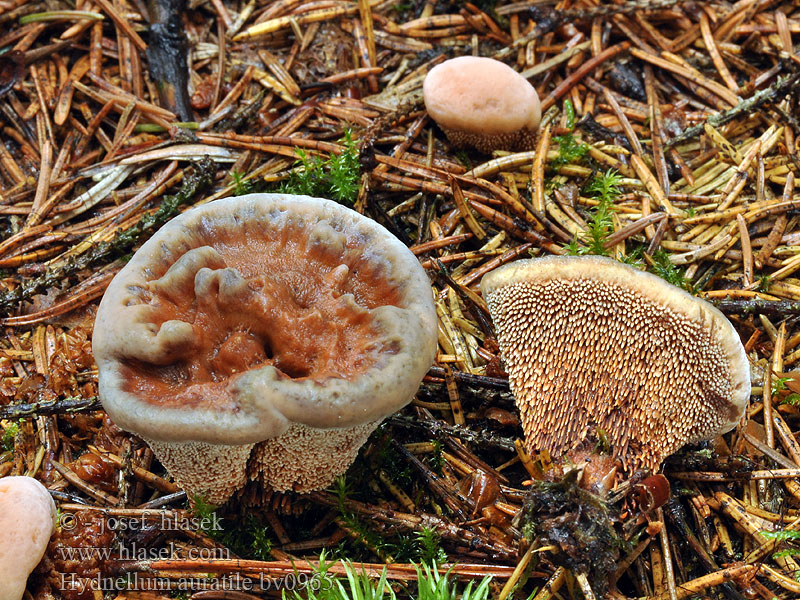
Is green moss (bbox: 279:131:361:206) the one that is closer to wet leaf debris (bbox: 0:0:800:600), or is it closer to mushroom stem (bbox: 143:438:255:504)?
wet leaf debris (bbox: 0:0:800:600)

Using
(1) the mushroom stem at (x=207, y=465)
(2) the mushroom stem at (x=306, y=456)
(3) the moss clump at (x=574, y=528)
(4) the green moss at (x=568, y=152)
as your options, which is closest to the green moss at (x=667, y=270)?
(4) the green moss at (x=568, y=152)

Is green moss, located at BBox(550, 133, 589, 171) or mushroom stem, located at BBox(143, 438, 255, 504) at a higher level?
green moss, located at BBox(550, 133, 589, 171)

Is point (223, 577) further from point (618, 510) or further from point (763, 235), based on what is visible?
point (763, 235)

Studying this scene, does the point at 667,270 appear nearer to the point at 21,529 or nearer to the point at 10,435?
the point at 21,529

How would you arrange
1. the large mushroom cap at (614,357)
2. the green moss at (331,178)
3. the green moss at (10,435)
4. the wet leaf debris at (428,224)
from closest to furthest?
the large mushroom cap at (614,357)
the wet leaf debris at (428,224)
the green moss at (10,435)
the green moss at (331,178)

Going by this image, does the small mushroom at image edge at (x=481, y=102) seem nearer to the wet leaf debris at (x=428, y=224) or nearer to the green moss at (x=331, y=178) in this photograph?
the wet leaf debris at (x=428, y=224)

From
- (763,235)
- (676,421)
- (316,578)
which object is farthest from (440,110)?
(316,578)

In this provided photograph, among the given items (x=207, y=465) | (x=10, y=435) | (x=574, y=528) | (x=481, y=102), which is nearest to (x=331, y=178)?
(x=481, y=102)

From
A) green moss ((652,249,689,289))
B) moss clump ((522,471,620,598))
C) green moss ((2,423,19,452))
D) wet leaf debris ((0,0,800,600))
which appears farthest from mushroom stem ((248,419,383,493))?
green moss ((652,249,689,289))
